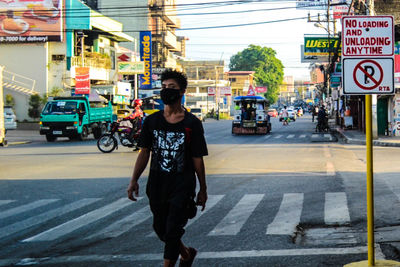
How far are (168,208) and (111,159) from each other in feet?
46.0

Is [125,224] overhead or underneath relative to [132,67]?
underneath

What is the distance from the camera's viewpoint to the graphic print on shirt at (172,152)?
507 cm

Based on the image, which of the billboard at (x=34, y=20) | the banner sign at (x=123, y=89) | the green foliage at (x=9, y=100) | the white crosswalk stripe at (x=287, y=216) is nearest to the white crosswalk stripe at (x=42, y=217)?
the white crosswalk stripe at (x=287, y=216)

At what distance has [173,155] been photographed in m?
5.07

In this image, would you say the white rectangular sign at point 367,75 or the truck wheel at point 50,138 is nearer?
the white rectangular sign at point 367,75

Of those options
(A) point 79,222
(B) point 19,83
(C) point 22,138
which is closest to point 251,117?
(C) point 22,138

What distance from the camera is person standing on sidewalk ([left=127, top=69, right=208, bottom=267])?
5.02 meters

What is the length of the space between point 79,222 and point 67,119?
22242 mm

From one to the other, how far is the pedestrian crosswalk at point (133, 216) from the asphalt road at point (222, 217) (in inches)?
0.6

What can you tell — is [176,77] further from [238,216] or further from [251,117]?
[251,117]

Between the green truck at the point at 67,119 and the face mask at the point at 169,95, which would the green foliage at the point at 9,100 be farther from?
the face mask at the point at 169,95

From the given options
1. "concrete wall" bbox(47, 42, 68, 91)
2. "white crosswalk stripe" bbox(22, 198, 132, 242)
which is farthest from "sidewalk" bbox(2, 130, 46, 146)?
"white crosswalk stripe" bbox(22, 198, 132, 242)

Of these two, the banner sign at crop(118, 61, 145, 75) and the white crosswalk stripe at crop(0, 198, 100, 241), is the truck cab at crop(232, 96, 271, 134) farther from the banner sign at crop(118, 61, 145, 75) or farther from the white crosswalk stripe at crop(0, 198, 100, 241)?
the white crosswalk stripe at crop(0, 198, 100, 241)

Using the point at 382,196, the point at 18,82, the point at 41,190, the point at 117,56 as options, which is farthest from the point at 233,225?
the point at 117,56
